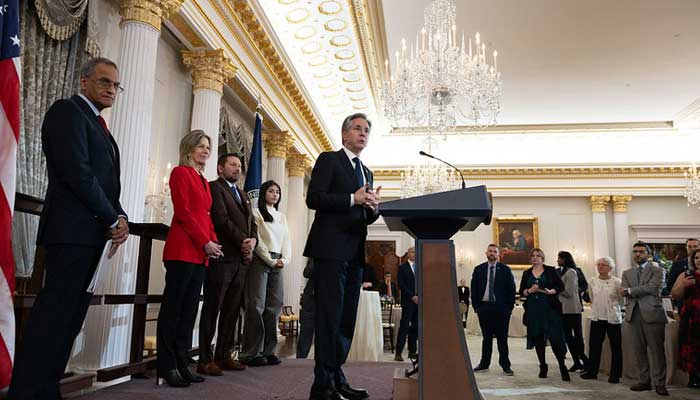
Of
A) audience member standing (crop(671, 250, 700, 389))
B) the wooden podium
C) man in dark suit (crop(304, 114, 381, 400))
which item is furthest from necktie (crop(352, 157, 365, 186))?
audience member standing (crop(671, 250, 700, 389))

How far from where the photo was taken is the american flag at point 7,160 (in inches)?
90.5

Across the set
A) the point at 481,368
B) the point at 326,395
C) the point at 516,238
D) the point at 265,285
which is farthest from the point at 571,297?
the point at 516,238

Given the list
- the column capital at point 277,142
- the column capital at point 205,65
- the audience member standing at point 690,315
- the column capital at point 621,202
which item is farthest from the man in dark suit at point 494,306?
the column capital at point 621,202

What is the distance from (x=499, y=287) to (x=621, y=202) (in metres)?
11.1

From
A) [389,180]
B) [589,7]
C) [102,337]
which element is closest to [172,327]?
[102,337]

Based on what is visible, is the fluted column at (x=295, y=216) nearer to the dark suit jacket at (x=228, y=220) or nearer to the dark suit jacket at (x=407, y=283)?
the dark suit jacket at (x=407, y=283)

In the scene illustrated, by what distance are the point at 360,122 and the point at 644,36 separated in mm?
8816

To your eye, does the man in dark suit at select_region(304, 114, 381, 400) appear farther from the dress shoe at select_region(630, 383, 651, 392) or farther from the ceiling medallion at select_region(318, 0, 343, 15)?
the ceiling medallion at select_region(318, 0, 343, 15)

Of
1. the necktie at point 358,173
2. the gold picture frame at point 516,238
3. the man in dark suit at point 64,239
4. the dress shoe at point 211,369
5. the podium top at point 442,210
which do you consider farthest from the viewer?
the gold picture frame at point 516,238

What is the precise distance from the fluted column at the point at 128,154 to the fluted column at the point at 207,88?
1320 millimetres

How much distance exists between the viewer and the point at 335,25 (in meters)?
7.95

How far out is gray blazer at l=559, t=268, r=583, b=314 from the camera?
5652mm

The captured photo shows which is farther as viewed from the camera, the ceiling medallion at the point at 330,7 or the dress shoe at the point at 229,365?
the ceiling medallion at the point at 330,7

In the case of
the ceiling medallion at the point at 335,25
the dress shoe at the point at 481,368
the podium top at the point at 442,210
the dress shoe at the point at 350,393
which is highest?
the ceiling medallion at the point at 335,25
